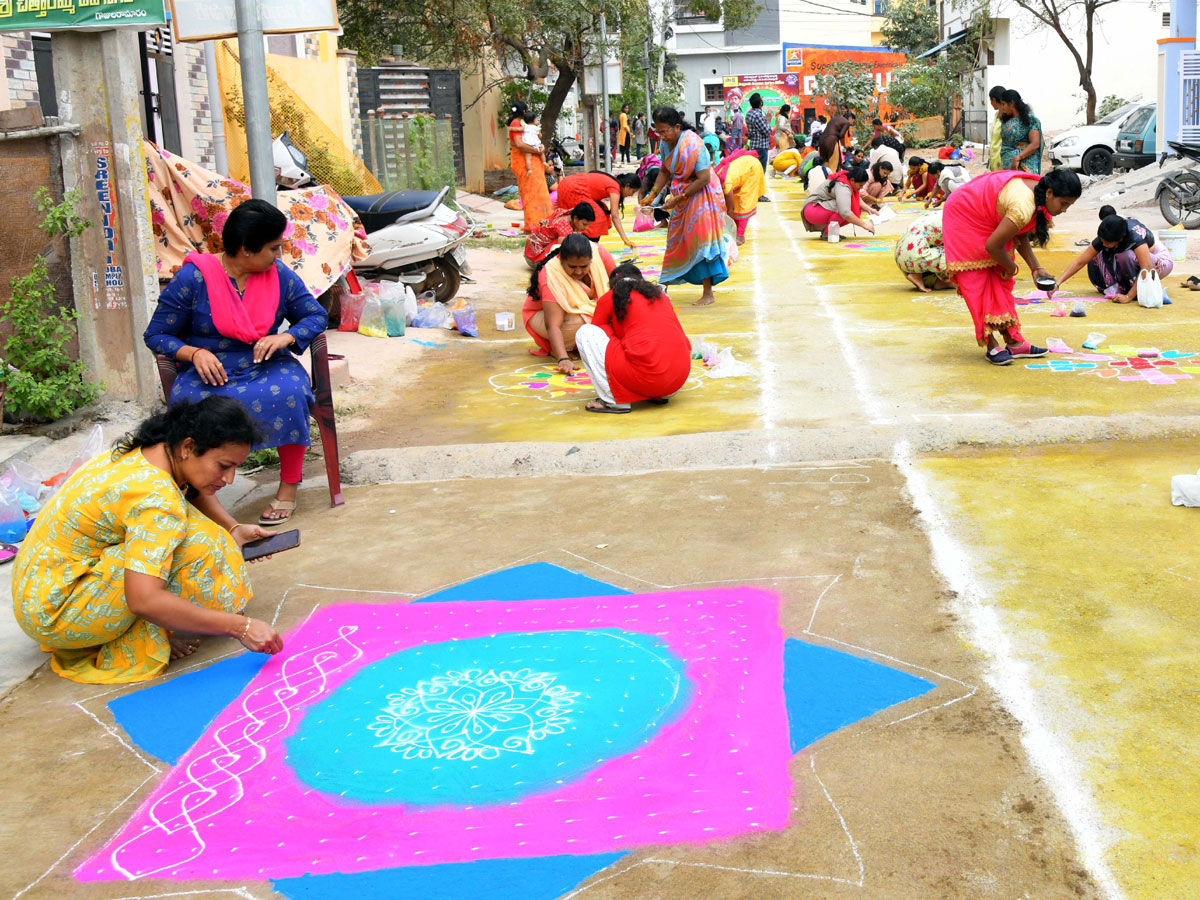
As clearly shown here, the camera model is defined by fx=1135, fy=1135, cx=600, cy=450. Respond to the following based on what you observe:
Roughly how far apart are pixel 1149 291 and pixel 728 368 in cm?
347

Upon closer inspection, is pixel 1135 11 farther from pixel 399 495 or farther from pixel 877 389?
pixel 399 495

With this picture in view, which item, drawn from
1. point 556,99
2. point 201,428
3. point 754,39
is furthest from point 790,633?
point 754,39

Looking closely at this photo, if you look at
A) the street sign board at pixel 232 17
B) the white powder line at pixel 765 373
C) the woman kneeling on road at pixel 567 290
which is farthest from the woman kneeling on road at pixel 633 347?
the street sign board at pixel 232 17

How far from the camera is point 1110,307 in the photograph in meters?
8.40

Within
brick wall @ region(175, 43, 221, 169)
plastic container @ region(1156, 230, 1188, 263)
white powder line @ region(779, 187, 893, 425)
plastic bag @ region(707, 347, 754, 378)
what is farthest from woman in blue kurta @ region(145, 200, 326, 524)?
plastic container @ region(1156, 230, 1188, 263)

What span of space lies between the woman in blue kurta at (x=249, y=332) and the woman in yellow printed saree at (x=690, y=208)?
187 inches

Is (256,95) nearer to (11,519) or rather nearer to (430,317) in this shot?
(11,519)

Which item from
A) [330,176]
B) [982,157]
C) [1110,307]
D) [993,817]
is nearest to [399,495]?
[993,817]

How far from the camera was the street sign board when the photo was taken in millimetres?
5336

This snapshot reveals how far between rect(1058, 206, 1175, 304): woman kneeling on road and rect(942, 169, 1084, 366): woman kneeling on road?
180cm

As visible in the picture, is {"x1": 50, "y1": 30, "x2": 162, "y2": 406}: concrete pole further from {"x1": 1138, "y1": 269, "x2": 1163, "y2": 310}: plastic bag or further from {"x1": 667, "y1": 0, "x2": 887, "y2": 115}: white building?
{"x1": 667, "y1": 0, "x2": 887, "y2": 115}: white building

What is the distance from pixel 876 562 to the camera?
3.89 m

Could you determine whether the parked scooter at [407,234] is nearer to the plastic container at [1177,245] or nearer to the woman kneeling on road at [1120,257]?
the woman kneeling on road at [1120,257]

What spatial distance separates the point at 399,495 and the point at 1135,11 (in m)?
27.2
